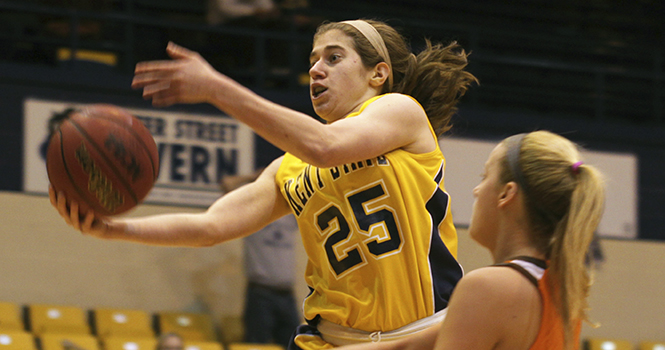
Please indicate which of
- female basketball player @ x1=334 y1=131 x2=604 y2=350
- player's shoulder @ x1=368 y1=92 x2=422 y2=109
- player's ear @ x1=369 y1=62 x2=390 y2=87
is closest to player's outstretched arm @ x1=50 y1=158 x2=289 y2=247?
player's ear @ x1=369 y1=62 x2=390 y2=87

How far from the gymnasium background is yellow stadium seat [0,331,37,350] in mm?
1094

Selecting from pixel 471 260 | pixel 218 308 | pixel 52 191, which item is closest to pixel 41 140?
pixel 218 308

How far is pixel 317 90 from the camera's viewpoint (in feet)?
9.07

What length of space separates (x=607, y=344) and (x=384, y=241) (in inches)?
237

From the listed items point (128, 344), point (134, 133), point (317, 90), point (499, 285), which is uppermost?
point (317, 90)

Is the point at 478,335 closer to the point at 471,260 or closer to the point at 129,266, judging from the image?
the point at 129,266

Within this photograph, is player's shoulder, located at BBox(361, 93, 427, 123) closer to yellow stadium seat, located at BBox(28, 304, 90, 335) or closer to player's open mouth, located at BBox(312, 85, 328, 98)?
player's open mouth, located at BBox(312, 85, 328, 98)

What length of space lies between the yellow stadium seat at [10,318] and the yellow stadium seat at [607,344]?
4906 millimetres

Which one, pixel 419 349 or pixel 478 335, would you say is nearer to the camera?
pixel 478 335

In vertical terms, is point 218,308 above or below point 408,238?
below

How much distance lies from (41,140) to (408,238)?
505cm

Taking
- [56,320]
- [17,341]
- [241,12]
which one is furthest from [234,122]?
[17,341]

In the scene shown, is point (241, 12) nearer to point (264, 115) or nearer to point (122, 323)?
point (122, 323)

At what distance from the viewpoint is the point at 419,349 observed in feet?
7.02
